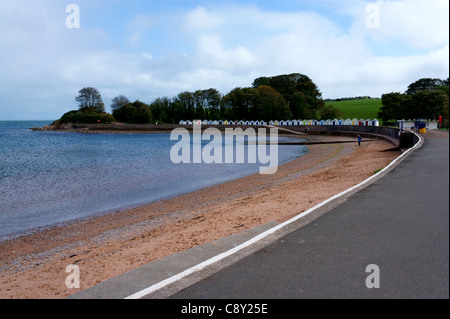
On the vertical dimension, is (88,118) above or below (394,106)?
below

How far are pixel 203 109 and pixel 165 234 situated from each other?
12039 centimetres

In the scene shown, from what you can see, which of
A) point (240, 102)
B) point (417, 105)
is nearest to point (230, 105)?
point (240, 102)

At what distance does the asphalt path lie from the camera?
4293mm

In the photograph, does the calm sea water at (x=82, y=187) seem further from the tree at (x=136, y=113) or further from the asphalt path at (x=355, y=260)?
the tree at (x=136, y=113)

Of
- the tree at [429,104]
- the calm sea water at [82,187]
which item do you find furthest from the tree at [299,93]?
the calm sea water at [82,187]

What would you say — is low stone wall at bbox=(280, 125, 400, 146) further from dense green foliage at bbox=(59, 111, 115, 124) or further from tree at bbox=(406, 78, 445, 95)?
dense green foliage at bbox=(59, 111, 115, 124)

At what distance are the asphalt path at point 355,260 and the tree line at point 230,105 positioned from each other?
98395 millimetres

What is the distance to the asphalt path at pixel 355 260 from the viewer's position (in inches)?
169

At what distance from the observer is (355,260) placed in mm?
5047

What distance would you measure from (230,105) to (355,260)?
4669 inches

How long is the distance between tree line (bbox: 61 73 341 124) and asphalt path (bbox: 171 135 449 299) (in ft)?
323

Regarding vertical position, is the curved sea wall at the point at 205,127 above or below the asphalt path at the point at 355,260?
above

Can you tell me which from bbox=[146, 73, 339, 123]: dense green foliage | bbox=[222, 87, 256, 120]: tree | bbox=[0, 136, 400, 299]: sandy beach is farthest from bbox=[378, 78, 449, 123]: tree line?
bbox=[0, 136, 400, 299]: sandy beach

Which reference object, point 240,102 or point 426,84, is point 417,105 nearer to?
point 426,84
